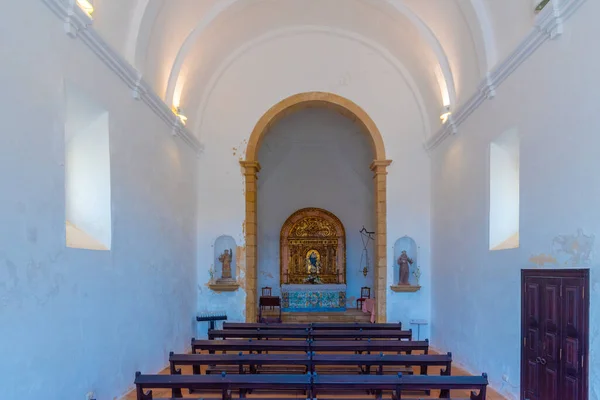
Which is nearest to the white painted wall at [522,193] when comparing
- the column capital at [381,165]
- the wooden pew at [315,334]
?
the wooden pew at [315,334]

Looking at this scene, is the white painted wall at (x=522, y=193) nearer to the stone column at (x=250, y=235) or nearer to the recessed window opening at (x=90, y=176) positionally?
the stone column at (x=250, y=235)

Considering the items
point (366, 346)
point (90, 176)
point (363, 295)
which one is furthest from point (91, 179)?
point (363, 295)

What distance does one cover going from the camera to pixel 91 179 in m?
5.96

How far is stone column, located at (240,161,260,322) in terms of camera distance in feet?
35.5

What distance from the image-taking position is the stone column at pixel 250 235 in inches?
426

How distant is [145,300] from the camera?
7145mm

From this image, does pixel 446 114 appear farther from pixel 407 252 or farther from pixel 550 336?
pixel 550 336

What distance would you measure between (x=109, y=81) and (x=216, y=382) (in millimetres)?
3980

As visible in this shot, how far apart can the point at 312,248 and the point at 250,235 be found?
4.33m

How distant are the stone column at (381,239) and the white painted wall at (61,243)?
5.04m

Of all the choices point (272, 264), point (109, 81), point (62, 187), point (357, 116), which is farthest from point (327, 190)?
point (62, 187)

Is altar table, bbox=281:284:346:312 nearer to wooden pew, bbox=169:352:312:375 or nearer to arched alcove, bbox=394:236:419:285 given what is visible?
arched alcove, bbox=394:236:419:285

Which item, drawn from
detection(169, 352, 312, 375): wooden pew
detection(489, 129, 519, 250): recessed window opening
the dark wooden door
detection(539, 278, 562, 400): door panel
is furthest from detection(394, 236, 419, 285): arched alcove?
detection(169, 352, 312, 375): wooden pew

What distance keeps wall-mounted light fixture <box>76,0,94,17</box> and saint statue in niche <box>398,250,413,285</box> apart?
7.92 m
